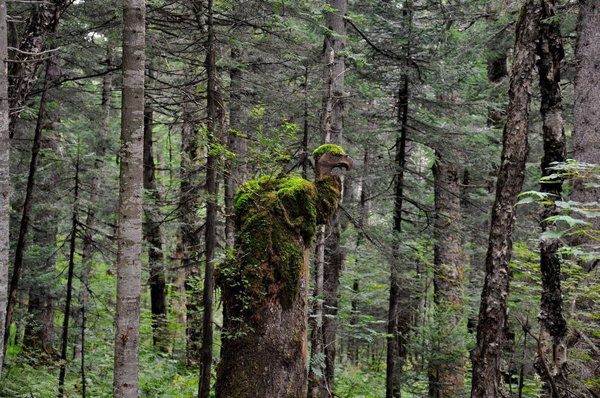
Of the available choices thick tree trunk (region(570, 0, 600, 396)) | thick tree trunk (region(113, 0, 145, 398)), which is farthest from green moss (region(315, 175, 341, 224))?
thick tree trunk (region(570, 0, 600, 396))

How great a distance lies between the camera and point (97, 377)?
10.6 meters

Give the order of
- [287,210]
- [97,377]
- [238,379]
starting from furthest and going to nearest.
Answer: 1. [97,377]
2. [287,210]
3. [238,379]

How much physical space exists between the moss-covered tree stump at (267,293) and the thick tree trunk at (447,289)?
4476 mm

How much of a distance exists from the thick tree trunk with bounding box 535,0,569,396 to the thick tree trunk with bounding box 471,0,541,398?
0.15 metres

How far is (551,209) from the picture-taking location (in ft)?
16.7

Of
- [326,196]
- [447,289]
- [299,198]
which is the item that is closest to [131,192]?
[299,198]

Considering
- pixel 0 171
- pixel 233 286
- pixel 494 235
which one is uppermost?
pixel 0 171

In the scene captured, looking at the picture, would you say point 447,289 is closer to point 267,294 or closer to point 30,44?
point 267,294

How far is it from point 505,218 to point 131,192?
172 inches

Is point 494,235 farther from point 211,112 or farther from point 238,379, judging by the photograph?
point 211,112

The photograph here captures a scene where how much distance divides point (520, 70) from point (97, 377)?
1028cm

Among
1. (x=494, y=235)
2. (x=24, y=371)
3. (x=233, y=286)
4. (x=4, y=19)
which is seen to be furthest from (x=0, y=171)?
(x=24, y=371)

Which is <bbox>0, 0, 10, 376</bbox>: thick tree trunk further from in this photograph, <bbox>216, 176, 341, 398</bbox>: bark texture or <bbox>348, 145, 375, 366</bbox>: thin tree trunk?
<bbox>348, 145, 375, 366</bbox>: thin tree trunk

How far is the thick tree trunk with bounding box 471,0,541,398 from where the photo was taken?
5480 mm
